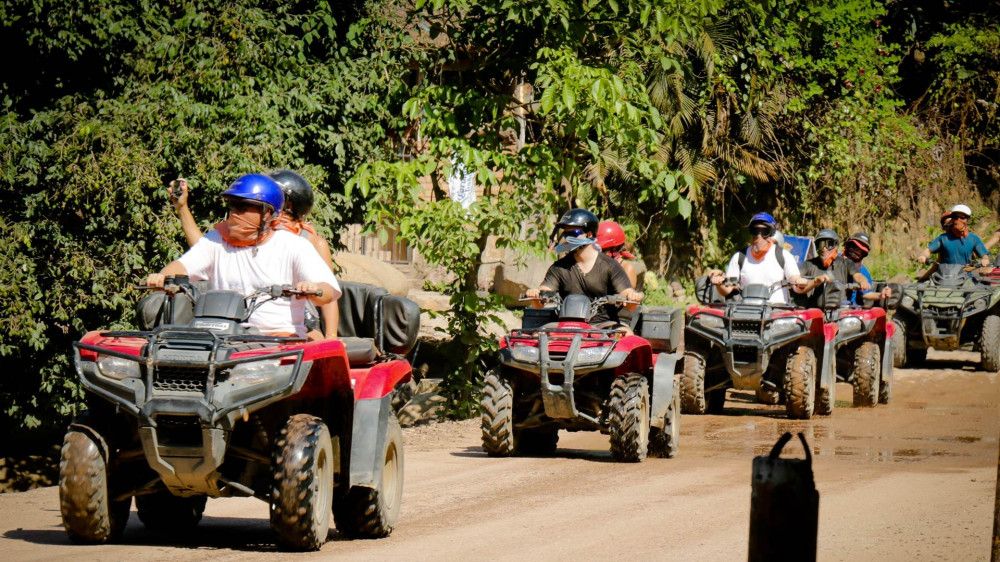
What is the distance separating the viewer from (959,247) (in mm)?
20281

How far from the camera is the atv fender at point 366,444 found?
7059 millimetres

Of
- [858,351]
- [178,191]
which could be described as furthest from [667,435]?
[858,351]

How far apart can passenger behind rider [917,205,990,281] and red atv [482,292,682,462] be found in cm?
1000

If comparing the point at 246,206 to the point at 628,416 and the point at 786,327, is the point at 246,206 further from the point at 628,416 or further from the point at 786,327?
the point at 786,327

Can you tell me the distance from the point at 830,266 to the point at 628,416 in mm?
6615

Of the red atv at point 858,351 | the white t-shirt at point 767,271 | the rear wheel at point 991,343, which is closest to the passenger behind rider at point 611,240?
the white t-shirt at point 767,271

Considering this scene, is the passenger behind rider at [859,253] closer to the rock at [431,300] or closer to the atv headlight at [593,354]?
the atv headlight at [593,354]

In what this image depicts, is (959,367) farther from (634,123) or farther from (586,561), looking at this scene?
(586,561)

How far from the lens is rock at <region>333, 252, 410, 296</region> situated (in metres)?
22.1

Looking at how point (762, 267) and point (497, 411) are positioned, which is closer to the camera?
point (497, 411)

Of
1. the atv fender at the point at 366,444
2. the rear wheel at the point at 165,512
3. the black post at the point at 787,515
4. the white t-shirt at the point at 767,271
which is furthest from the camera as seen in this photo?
the white t-shirt at the point at 767,271

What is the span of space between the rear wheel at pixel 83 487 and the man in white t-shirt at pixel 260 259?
114 centimetres

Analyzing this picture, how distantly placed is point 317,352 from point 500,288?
1830 centimetres

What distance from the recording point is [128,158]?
12.4 m
